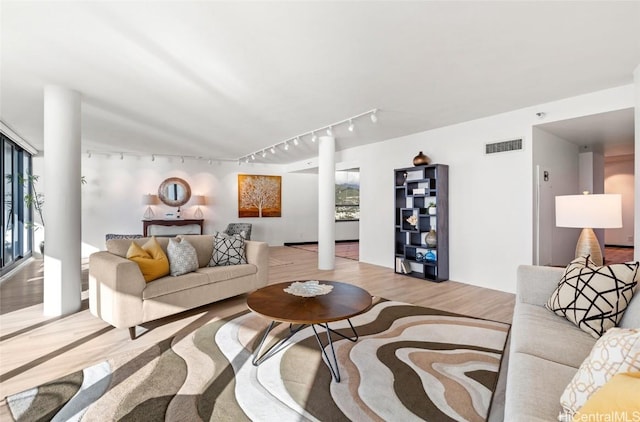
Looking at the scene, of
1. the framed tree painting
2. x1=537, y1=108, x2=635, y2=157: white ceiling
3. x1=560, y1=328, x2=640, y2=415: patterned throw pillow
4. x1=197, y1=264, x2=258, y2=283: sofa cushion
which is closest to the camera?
x1=560, y1=328, x2=640, y2=415: patterned throw pillow

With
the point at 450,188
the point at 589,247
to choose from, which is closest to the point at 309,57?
the point at 589,247

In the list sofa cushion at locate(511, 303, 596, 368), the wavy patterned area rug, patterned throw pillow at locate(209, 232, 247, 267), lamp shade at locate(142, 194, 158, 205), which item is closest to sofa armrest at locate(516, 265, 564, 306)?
sofa cushion at locate(511, 303, 596, 368)

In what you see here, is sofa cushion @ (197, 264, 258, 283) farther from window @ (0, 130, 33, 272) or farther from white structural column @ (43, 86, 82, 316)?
window @ (0, 130, 33, 272)

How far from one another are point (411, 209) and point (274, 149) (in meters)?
3.20

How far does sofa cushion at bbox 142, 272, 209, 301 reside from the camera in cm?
295

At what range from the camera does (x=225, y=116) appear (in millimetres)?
4469

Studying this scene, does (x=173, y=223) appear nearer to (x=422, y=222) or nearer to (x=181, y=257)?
(x=181, y=257)

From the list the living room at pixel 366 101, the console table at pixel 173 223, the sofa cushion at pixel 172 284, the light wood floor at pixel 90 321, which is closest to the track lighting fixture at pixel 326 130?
the living room at pixel 366 101

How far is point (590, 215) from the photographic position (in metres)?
2.62

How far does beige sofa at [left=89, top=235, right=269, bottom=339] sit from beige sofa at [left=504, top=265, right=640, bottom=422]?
9.23 feet

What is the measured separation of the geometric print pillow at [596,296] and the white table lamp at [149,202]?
772 centimetres

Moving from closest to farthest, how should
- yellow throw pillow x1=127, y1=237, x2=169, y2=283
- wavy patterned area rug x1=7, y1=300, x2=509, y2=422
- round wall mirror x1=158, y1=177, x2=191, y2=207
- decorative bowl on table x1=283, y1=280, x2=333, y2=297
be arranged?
wavy patterned area rug x1=7, y1=300, x2=509, y2=422
decorative bowl on table x1=283, y1=280, x2=333, y2=297
yellow throw pillow x1=127, y1=237, x2=169, y2=283
round wall mirror x1=158, y1=177, x2=191, y2=207

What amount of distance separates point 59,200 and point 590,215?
5.06 m

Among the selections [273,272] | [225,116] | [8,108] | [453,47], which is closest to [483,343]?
[453,47]
